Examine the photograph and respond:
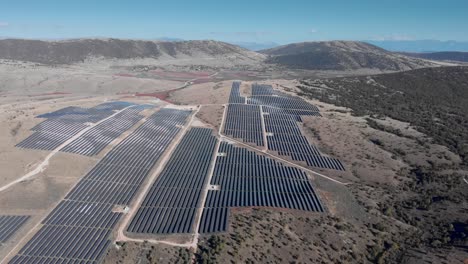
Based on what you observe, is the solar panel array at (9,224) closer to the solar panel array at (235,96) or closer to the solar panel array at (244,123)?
the solar panel array at (244,123)

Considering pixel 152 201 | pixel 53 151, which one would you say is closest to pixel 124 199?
pixel 152 201

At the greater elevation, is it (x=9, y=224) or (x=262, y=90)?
(x=262, y=90)

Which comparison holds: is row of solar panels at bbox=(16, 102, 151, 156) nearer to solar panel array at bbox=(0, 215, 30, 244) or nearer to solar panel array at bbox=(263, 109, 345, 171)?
solar panel array at bbox=(0, 215, 30, 244)

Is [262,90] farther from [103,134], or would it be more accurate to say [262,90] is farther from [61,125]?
[61,125]

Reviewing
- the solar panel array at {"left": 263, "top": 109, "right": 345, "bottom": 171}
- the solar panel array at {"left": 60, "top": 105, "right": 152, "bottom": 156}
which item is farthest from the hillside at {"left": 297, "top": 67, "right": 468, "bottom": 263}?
the solar panel array at {"left": 60, "top": 105, "right": 152, "bottom": 156}

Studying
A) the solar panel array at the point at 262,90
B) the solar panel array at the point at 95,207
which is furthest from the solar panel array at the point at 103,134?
the solar panel array at the point at 262,90

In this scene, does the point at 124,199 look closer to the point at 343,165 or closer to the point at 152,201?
the point at 152,201

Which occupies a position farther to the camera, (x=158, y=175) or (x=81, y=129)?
(x=81, y=129)

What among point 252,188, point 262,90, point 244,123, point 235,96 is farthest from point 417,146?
point 262,90
